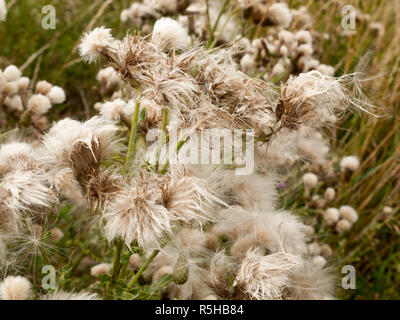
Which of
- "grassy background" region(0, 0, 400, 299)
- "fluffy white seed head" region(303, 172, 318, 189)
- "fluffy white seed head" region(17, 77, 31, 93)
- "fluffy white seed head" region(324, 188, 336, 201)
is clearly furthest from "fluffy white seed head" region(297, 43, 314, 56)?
"fluffy white seed head" region(17, 77, 31, 93)

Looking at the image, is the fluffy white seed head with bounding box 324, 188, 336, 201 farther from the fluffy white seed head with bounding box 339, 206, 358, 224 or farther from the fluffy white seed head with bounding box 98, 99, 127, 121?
the fluffy white seed head with bounding box 98, 99, 127, 121

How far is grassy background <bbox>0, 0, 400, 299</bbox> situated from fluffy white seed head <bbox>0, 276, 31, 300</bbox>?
1.27m

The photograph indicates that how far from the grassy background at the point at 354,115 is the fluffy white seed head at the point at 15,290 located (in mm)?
1266

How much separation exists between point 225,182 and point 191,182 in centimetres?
22

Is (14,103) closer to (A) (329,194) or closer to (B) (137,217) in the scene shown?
(B) (137,217)

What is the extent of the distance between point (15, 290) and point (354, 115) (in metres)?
2.02

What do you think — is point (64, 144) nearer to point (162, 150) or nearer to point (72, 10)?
point (162, 150)

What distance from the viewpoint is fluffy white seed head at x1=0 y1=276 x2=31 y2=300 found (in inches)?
48.9

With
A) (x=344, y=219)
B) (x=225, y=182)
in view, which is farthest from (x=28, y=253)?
(x=344, y=219)

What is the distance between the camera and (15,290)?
1.25m

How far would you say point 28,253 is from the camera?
1.39 meters

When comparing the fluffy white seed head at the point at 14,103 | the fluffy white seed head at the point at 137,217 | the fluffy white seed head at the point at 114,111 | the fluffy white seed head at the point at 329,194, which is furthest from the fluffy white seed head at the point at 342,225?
the fluffy white seed head at the point at 14,103

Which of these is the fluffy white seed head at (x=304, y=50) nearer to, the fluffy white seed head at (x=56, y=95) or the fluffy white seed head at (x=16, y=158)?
the fluffy white seed head at (x=56, y=95)

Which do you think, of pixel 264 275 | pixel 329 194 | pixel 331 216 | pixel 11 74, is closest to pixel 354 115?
pixel 329 194
